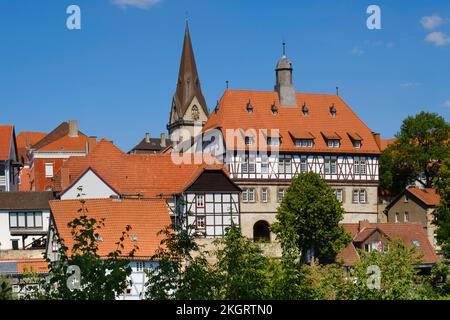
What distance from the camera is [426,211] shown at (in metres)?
57.2

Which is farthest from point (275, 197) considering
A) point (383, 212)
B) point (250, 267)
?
point (250, 267)

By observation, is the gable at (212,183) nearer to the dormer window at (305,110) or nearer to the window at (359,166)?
the dormer window at (305,110)

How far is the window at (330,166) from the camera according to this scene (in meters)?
59.0

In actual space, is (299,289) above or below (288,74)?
below

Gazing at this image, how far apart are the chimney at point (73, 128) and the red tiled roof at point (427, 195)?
2932cm

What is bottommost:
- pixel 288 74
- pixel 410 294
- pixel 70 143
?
pixel 410 294

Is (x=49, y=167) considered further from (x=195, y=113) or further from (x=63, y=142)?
(x=195, y=113)

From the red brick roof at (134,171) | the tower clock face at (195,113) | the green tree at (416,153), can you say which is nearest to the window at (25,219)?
the red brick roof at (134,171)

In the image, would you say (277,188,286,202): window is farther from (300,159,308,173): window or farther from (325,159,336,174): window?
(325,159,336,174): window

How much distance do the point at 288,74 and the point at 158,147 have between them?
4793 cm

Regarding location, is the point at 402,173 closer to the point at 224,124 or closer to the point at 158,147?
the point at 224,124

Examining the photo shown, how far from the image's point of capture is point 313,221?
161ft

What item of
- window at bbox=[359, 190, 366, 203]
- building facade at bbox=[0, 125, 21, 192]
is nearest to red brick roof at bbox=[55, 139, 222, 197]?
building facade at bbox=[0, 125, 21, 192]

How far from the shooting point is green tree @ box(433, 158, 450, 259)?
4678 centimetres
